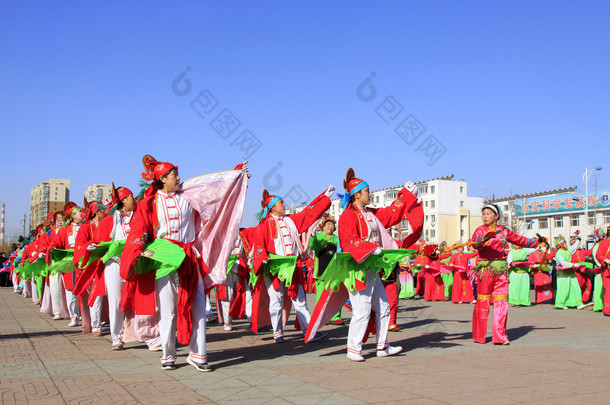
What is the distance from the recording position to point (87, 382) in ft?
→ 16.6

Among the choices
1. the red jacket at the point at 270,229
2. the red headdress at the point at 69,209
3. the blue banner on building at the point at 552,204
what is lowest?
the red jacket at the point at 270,229

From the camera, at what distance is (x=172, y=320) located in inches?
228

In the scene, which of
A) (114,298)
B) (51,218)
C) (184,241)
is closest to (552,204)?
(51,218)

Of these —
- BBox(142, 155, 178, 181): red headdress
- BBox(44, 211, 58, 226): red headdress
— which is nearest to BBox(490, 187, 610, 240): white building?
BBox(44, 211, 58, 226): red headdress

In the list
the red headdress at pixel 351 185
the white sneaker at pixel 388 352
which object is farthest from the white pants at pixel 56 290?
the white sneaker at pixel 388 352

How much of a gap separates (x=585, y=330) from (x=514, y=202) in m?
58.3

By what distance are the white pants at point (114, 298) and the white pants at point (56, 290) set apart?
3.85 meters

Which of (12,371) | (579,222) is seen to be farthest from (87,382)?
(579,222)

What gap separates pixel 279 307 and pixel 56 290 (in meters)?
5.45

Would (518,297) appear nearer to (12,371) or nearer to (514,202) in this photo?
(12,371)

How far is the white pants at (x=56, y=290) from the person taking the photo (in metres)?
11.2

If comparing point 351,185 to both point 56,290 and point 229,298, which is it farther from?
point 56,290

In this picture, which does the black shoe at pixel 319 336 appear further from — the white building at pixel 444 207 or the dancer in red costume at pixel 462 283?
the white building at pixel 444 207

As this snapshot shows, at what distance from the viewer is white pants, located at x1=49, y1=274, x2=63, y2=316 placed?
11.2 meters
